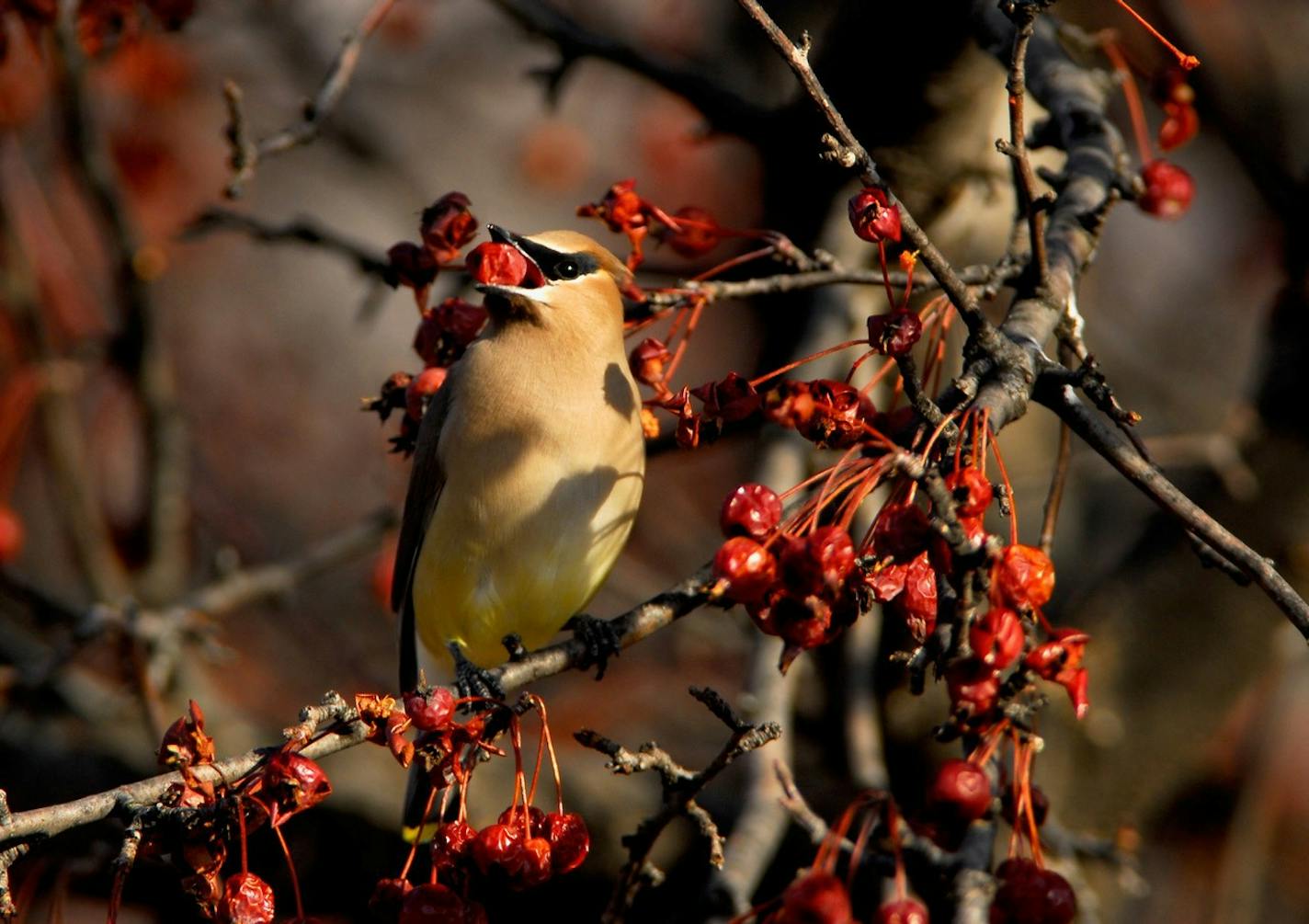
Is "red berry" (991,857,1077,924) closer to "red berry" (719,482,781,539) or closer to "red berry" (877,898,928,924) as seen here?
"red berry" (877,898,928,924)

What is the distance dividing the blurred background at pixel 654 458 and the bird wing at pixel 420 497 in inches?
13.0

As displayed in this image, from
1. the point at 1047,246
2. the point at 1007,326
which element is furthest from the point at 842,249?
the point at 1007,326

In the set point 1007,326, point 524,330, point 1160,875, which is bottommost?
point 1160,875

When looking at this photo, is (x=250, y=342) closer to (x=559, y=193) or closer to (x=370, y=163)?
(x=559, y=193)

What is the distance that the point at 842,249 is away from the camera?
389 centimetres

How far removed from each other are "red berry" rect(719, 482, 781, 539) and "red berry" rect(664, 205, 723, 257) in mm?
928

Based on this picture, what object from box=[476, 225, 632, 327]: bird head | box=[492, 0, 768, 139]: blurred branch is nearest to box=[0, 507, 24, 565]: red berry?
box=[476, 225, 632, 327]: bird head

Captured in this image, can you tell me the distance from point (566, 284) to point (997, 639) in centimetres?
201

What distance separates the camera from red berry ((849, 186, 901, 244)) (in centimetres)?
211

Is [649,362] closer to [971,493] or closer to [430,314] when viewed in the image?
[430,314]

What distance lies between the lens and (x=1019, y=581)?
77.6 inches

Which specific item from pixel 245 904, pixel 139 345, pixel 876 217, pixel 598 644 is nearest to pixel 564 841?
pixel 245 904

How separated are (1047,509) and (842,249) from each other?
1.46m

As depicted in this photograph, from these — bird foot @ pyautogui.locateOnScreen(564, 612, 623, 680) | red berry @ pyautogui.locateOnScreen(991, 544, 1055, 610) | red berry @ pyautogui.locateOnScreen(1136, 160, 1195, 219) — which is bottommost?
red berry @ pyautogui.locateOnScreen(991, 544, 1055, 610)
